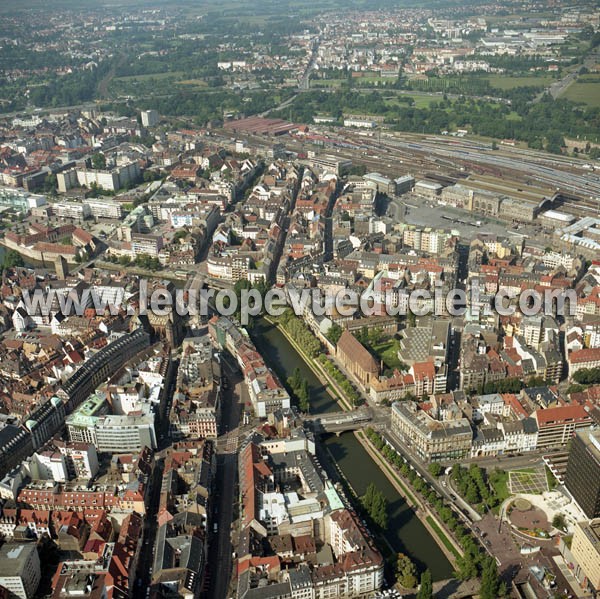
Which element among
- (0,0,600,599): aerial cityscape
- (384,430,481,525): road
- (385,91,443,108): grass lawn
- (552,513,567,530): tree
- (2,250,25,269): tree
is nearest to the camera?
(0,0,600,599): aerial cityscape

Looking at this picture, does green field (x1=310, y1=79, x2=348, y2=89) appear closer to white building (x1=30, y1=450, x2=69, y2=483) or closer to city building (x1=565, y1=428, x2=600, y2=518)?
white building (x1=30, y1=450, x2=69, y2=483)

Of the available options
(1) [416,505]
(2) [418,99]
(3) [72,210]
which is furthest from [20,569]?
(2) [418,99]

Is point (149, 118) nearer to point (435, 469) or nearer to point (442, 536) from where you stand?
point (435, 469)

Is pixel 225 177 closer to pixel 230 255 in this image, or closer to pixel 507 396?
pixel 230 255

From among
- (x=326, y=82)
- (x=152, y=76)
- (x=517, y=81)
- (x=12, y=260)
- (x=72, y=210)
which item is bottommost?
(x=12, y=260)

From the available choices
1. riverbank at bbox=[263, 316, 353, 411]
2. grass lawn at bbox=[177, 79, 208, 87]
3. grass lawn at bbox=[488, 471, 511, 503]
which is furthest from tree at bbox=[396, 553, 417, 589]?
grass lawn at bbox=[177, 79, 208, 87]

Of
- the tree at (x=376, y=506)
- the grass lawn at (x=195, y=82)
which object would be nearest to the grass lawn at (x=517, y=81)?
the grass lawn at (x=195, y=82)
